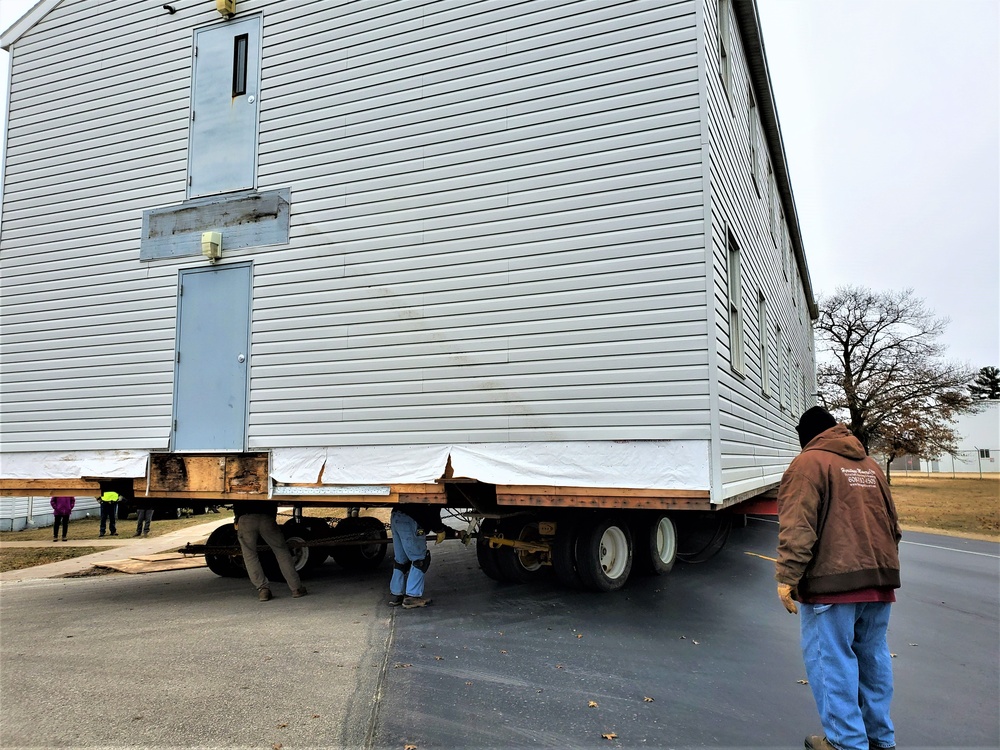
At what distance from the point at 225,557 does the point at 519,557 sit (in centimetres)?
432

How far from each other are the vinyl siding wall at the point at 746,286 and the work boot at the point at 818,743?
252 cm

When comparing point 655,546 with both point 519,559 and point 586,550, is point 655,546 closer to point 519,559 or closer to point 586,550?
point 586,550

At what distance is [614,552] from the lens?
326 inches

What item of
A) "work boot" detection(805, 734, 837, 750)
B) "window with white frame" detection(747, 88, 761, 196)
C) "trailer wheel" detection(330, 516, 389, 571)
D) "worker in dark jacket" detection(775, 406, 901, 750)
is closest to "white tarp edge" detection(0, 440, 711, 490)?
"worker in dark jacket" detection(775, 406, 901, 750)

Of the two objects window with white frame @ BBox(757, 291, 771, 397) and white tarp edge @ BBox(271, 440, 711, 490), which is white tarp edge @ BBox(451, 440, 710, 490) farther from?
window with white frame @ BBox(757, 291, 771, 397)

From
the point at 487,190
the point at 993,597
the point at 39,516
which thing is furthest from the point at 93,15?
the point at 39,516

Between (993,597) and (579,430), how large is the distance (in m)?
6.49

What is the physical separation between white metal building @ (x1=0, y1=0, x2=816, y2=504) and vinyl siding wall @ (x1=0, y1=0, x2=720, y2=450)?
27 millimetres

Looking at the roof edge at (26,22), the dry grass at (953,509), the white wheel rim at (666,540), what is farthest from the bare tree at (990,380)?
the roof edge at (26,22)

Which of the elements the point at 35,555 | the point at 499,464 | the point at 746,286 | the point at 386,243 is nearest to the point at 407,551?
the point at 499,464

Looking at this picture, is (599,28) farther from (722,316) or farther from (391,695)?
(391,695)

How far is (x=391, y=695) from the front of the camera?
482 cm

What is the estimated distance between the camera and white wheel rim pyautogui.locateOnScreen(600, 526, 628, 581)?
812 cm

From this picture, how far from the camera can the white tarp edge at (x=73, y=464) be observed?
820 cm
